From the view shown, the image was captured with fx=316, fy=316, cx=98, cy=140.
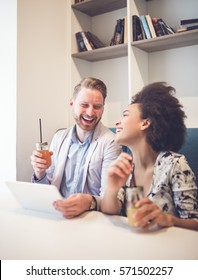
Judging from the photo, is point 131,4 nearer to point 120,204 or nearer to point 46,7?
point 46,7

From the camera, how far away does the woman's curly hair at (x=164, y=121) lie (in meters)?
1.28

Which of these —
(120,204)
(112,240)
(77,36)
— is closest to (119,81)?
(77,36)

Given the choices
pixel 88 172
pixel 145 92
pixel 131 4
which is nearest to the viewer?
pixel 145 92

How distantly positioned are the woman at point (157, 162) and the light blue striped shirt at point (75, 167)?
426mm

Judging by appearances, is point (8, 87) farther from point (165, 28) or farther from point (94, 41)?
point (165, 28)

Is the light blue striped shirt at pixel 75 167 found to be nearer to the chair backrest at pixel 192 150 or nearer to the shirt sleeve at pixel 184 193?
the chair backrest at pixel 192 150

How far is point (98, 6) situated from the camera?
259 centimetres

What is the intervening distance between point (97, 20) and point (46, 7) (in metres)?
0.53

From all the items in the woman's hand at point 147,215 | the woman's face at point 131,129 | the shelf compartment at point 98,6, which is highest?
the shelf compartment at point 98,6

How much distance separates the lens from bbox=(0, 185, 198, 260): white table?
0.79 metres

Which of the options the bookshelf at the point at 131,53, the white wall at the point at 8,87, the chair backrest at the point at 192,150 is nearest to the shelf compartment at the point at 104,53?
the bookshelf at the point at 131,53

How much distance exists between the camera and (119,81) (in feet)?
8.73

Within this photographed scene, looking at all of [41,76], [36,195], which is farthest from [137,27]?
[36,195]
